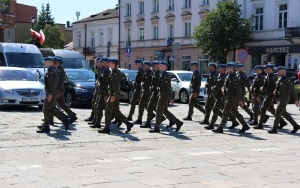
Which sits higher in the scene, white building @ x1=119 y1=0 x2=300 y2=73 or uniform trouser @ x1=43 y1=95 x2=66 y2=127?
white building @ x1=119 y1=0 x2=300 y2=73

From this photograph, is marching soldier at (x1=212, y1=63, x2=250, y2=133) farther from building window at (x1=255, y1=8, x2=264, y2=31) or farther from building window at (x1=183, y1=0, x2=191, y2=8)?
building window at (x1=183, y1=0, x2=191, y2=8)

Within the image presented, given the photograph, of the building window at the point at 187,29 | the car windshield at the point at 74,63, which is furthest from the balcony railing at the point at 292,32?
the car windshield at the point at 74,63

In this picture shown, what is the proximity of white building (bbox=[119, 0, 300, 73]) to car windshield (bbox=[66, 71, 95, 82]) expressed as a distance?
850 inches

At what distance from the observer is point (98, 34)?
216 ft

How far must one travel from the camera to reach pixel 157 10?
5525 centimetres

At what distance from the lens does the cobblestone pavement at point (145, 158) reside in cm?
778

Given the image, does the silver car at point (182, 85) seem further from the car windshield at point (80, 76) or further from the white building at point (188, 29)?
the white building at point (188, 29)

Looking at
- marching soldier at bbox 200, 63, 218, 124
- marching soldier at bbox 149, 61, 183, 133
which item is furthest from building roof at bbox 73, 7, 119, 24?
marching soldier at bbox 149, 61, 183, 133

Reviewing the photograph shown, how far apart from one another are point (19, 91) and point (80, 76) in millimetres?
4320

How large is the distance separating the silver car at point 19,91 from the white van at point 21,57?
131 inches

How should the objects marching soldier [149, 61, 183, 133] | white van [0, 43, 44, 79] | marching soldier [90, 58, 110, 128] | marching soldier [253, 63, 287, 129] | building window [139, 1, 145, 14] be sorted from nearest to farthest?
marching soldier [149, 61, 183, 133] → marching soldier [90, 58, 110, 128] → marching soldier [253, 63, 287, 129] → white van [0, 43, 44, 79] → building window [139, 1, 145, 14]

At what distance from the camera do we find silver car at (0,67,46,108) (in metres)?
18.0

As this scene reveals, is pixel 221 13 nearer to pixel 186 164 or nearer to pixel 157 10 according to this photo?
pixel 157 10

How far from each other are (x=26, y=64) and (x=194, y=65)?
9419 millimetres
